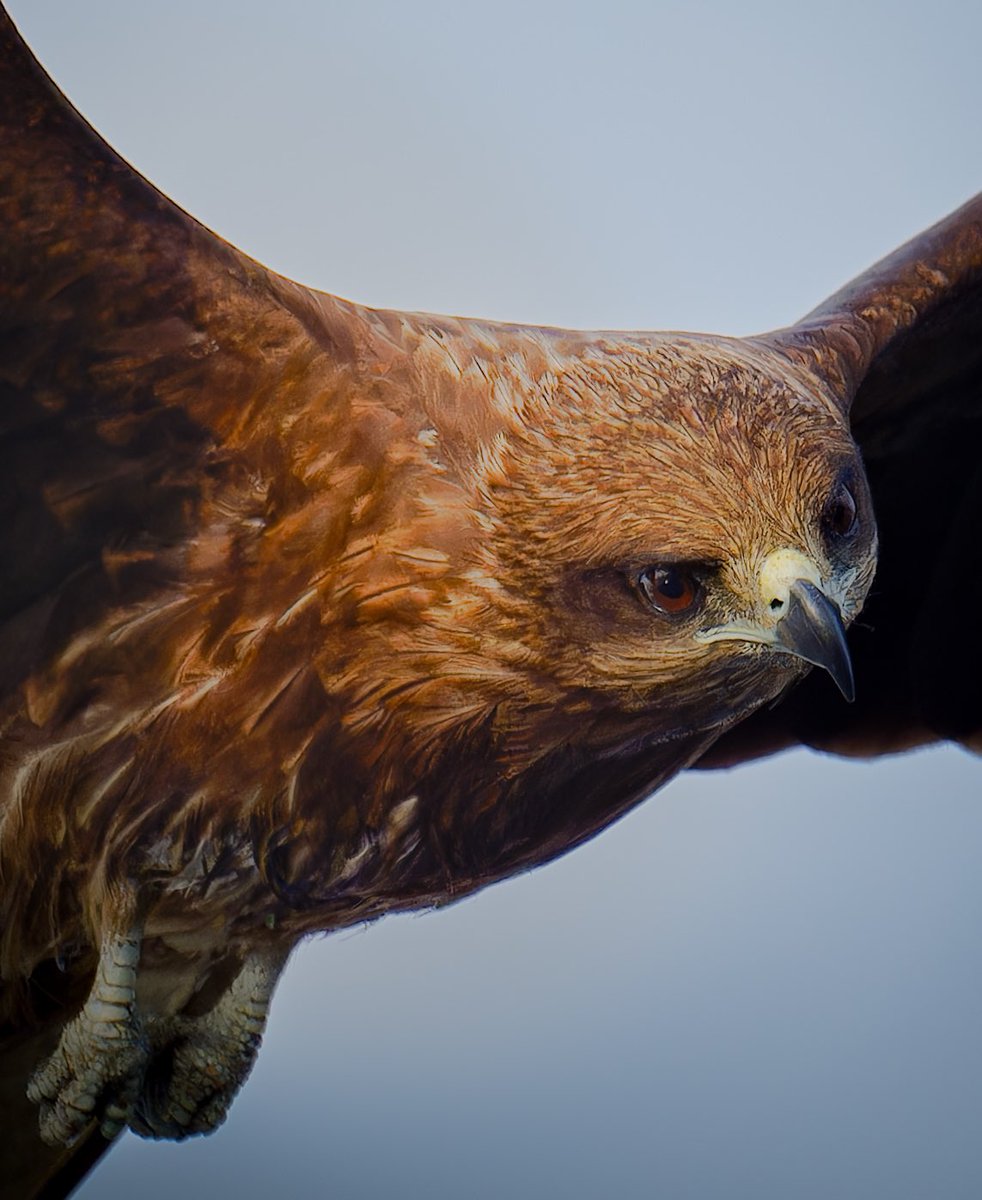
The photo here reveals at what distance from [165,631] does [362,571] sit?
0.27 m

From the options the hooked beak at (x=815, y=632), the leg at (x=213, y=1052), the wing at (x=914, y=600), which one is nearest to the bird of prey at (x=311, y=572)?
the hooked beak at (x=815, y=632)

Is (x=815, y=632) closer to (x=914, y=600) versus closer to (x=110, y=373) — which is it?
(x=110, y=373)

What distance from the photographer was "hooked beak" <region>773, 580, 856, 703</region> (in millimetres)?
1906

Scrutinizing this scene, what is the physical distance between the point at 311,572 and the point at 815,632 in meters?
0.63

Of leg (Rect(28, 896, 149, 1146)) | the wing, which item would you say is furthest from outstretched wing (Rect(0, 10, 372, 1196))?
the wing

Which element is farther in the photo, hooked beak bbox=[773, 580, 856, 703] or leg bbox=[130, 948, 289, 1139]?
leg bbox=[130, 948, 289, 1139]

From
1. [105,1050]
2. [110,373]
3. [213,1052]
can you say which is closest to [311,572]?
[110,373]

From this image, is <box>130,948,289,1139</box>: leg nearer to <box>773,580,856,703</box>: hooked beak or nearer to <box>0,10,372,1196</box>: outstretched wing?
<box>0,10,372,1196</box>: outstretched wing

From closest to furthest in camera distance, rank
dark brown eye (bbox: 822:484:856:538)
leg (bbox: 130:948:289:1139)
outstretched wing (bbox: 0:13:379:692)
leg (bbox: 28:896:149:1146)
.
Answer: outstretched wing (bbox: 0:13:379:692)
dark brown eye (bbox: 822:484:856:538)
leg (bbox: 28:896:149:1146)
leg (bbox: 130:948:289:1139)

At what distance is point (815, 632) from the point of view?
1.91m

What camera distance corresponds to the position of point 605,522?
1.94 meters

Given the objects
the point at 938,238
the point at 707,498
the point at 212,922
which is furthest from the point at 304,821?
the point at 938,238

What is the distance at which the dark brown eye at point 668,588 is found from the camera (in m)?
1.94

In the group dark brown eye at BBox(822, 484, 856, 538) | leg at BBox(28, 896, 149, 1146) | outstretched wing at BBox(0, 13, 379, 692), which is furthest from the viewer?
leg at BBox(28, 896, 149, 1146)
